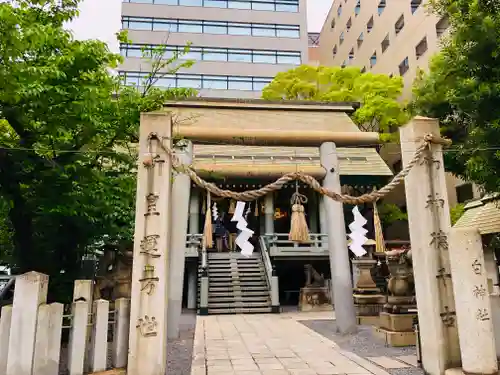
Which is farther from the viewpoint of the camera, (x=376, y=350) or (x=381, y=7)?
(x=381, y=7)

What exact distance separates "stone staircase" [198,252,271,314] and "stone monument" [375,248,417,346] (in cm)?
622

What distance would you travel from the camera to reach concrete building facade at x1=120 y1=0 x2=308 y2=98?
3269 cm

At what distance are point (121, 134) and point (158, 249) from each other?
3109 millimetres

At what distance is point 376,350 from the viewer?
741 cm

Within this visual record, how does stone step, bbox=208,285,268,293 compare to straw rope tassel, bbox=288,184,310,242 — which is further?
stone step, bbox=208,285,268,293

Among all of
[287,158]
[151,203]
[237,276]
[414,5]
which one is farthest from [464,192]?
[151,203]

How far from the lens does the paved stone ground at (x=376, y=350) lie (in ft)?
19.8

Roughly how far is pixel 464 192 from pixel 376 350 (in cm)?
1573

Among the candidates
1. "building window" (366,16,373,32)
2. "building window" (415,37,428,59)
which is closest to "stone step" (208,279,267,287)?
"building window" (415,37,428,59)

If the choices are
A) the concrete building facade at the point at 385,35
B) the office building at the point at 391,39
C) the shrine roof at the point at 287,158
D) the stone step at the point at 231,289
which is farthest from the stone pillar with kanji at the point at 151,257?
the concrete building facade at the point at 385,35

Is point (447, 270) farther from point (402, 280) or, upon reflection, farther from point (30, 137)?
point (30, 137)

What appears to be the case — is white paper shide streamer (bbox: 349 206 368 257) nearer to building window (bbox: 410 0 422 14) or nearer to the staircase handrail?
the staircase handrail

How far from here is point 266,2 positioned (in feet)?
116

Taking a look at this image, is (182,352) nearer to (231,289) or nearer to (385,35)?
(231,289)
